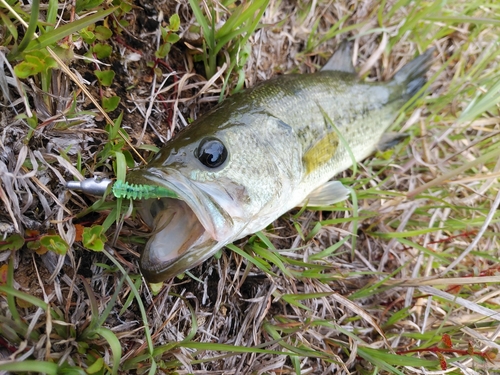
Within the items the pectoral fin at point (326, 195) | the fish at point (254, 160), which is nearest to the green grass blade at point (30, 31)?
the fish at point (254, 160)

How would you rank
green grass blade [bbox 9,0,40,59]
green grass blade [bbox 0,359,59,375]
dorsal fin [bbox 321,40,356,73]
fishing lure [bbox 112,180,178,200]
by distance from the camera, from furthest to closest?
dorsal fin [bbox 321,40,356,73] < fishing lure [bbox 112,180,178,200] < green grass blade [bbox 9,0,40,59] < green grass blade [bbox 0,359,59,375]

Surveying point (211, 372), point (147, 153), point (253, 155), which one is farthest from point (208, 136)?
point (211, 372)

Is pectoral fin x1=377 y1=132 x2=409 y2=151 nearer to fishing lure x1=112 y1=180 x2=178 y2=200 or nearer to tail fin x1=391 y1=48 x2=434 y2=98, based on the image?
tail fin x1=391 y1=48 x2=434 y2=98

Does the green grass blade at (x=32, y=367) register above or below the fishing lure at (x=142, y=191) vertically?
below

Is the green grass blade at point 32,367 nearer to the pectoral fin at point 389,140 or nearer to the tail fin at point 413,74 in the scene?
the pectoral fin at point 389,140

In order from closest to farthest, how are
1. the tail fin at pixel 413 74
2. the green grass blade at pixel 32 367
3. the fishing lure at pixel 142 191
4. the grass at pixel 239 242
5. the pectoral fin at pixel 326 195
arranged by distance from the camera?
the green grass blade at pixel 32 367 < the fishing lure at pixel 142 191 < the grass at pixel 239 242 < the pectoral fin at pixel 326 195 < the tail fin at pixel 413 74

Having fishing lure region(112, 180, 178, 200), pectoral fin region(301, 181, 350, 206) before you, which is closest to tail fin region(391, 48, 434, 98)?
pectoral fin region(301, 181, 350, 206)

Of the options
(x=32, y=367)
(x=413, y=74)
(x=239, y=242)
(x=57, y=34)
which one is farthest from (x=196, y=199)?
(x=413, y=74)

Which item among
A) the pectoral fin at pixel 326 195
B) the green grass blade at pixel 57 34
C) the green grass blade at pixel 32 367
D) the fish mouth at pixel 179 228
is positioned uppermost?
the green grass blade at pixel 57 34
